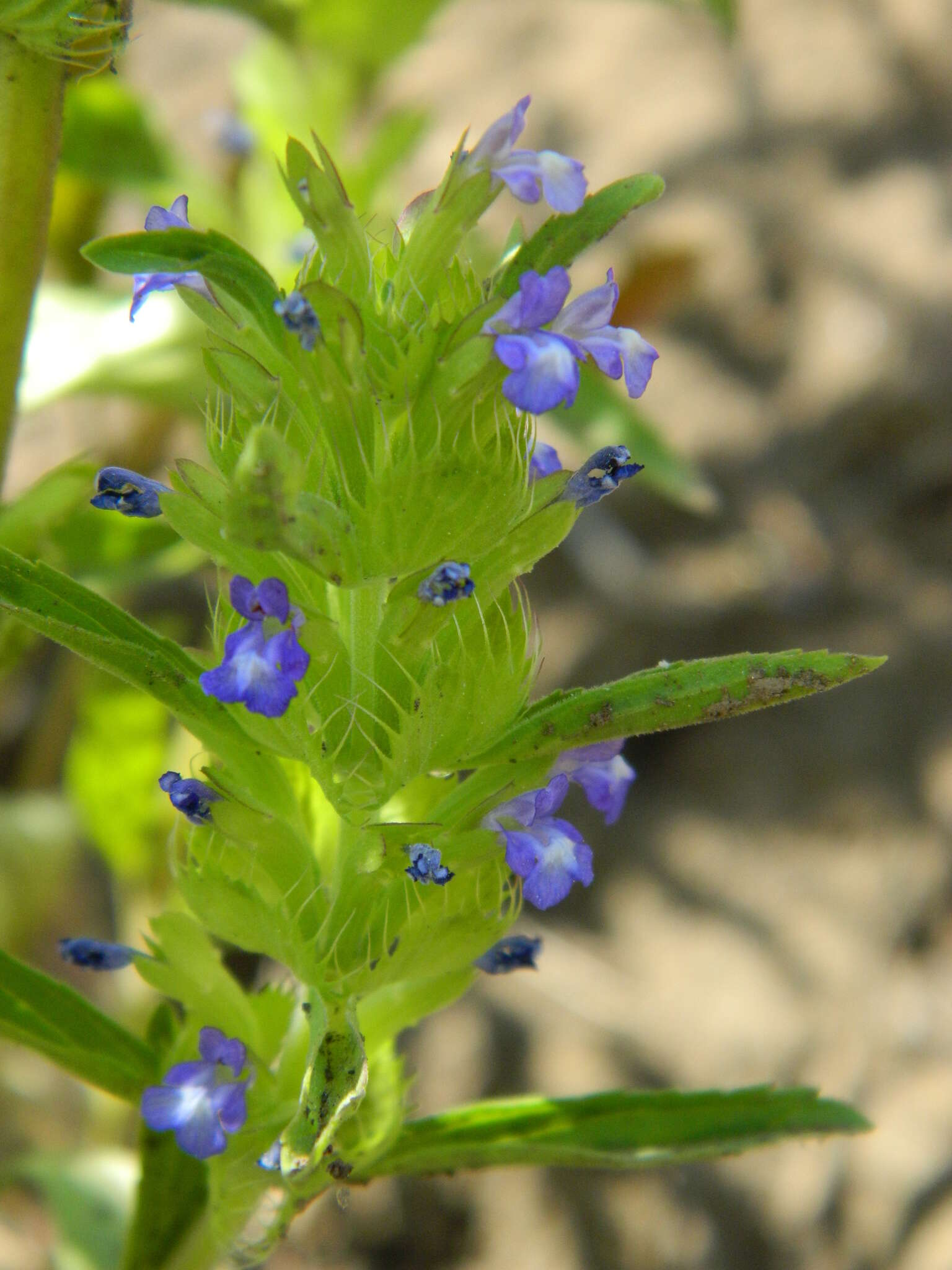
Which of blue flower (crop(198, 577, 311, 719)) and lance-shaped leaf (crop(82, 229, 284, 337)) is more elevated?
lance-shaped leaf (crop(82, 229, 284, 337))

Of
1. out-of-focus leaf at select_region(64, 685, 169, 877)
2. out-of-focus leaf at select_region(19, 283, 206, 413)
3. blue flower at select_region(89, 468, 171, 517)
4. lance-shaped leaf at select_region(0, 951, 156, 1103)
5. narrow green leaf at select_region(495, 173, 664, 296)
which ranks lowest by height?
lance-shaped leaf at select_region(0, 951, 156, 1103)

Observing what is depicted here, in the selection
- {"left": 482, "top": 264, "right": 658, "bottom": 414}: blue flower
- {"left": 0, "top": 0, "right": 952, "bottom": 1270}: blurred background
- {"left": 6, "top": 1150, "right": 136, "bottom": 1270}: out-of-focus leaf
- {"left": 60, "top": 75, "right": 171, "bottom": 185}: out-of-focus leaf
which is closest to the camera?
{"left": 482, "top": 264, "right": 658, "bottom": 414}: blue flower

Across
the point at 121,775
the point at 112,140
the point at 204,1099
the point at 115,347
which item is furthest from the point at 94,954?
the point at 112,140

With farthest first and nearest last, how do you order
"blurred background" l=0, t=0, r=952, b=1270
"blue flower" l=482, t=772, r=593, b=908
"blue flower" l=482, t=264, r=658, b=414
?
"blurred background" l=0, t=0, r=952, b=1270
"blue flower" l=482, t=772, r=593, b=908
"blue flower" l=482, t=264, r=658, b=414

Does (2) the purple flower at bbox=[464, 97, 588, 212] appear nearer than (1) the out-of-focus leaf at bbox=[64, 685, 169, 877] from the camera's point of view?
Yes

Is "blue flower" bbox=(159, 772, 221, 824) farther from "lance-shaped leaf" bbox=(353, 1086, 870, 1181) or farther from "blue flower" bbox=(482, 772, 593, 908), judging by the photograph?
"lance-shaped leaf" bbox=(353, 1086, 870, 1181)

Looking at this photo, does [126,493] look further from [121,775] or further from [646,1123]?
[121,775]

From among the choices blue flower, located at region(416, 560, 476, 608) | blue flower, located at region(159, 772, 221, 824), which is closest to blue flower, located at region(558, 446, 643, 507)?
blue flower, located at region(416, 560, 476, 608)
